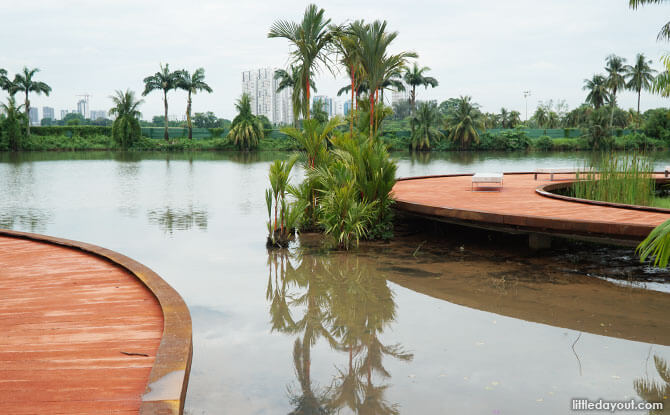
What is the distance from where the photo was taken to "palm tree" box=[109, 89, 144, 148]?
48812 millimetres

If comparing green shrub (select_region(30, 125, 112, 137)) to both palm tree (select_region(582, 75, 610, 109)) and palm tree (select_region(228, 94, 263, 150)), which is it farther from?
palm tree (select_region(582, 75, 610, 109))

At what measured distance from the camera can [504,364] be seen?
3.88 metres

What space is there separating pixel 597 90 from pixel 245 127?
36.7 meters

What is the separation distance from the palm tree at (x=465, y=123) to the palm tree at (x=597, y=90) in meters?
15.9

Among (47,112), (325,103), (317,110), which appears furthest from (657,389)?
(47,112)

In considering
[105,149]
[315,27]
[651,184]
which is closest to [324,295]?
[315,27]

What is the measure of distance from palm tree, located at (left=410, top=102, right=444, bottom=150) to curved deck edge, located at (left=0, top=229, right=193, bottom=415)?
46.6 meters

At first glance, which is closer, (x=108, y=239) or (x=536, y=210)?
(x=536, y=210)

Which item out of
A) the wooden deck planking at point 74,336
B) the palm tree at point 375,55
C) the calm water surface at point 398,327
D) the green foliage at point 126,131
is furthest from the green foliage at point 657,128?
the wooden deck planking at point 74,336

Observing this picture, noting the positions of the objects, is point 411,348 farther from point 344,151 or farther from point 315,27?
point 315,27

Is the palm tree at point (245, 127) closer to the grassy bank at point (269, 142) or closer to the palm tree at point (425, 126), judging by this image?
the grassy bank at point (269, 142)

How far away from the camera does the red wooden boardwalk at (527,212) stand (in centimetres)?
640

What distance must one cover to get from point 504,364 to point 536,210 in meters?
4.28

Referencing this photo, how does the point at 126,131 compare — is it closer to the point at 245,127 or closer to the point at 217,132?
the point at 217,132
